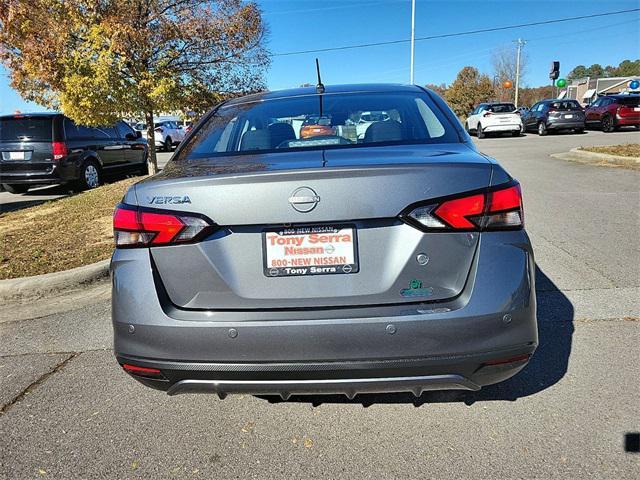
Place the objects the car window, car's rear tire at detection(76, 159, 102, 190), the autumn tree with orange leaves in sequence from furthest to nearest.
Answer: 1. the car window
2. car's rear tire at detection(76, 159, 102, 190)
3. the autumn tree with orange leaves

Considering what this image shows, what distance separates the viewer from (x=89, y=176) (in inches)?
429

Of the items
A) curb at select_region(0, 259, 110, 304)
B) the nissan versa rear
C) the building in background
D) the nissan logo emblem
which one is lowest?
curb at select_region(0, 259, 110, 304)

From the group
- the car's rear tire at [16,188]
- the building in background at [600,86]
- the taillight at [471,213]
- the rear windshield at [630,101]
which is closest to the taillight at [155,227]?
the taillight at [471,213]

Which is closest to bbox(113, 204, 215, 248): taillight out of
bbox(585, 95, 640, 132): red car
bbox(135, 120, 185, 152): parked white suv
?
bbox(135, 120, 185, 152): parked white suv

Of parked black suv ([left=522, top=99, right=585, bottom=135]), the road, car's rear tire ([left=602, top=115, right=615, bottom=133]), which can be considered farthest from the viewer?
parked black suv ([left=522, top=99, right=585, bottom=135])

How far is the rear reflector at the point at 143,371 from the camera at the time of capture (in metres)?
2.13

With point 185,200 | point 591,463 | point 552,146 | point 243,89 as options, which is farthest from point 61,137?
point 552,146

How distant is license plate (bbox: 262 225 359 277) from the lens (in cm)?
198

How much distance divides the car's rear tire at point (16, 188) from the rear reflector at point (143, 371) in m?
10.2

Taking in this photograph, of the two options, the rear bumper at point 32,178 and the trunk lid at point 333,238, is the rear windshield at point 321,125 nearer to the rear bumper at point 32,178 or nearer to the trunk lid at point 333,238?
the trunk lid at point 333,238

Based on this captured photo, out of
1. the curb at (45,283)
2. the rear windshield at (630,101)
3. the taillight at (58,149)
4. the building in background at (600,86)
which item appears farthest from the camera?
the building in background at (600,86)

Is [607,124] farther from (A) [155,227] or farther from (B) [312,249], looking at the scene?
(A) [155,227]

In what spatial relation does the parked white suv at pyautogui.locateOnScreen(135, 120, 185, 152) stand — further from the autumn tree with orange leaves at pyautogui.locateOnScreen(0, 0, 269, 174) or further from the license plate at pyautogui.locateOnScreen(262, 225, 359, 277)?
the license plate at pyautogui.locateOnScreen(262, 225, 359, 277)

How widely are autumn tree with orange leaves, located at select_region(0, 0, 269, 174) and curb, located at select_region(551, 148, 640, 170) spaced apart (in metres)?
8.03
